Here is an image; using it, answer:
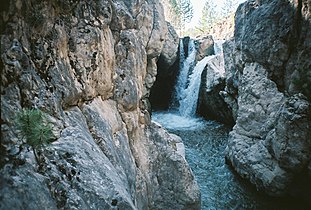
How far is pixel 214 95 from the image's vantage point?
2505cm

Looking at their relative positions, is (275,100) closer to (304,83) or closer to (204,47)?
(304,83)

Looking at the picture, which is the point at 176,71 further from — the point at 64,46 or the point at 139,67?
the point at 64,46

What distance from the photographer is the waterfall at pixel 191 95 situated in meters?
27.9

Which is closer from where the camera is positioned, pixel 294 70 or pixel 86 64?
pixel 86 64

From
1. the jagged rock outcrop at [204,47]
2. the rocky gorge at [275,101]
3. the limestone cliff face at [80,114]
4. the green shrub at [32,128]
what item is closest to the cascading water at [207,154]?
the rocky gorge at [275,101]

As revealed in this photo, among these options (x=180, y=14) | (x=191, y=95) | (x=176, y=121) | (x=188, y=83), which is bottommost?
(x=176, y=121)

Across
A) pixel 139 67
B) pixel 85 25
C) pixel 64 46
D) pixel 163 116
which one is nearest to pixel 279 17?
pixel 139 67

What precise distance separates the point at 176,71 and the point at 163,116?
673cm

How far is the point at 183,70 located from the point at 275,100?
19.6 metres

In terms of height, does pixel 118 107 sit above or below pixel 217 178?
above

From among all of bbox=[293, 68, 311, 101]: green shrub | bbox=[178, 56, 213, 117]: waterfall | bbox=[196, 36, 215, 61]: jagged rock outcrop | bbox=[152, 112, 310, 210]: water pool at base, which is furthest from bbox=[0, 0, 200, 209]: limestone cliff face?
bbox=[196, 36, 215, 61]: jagged rock outcrop

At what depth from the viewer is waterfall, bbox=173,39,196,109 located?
100 ft

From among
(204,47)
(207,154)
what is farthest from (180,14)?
(207,154)

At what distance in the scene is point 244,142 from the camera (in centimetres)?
1458
